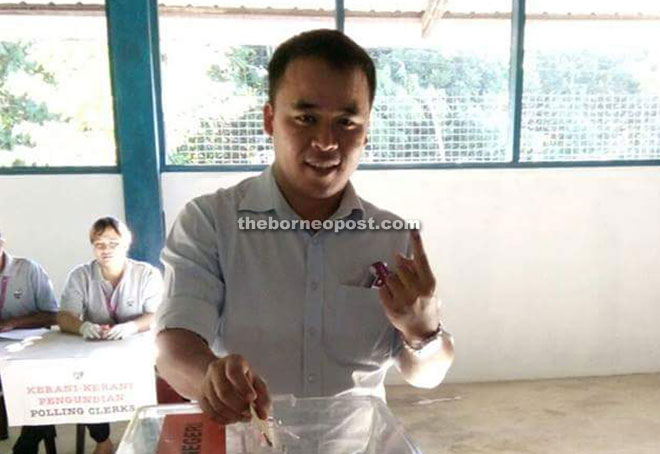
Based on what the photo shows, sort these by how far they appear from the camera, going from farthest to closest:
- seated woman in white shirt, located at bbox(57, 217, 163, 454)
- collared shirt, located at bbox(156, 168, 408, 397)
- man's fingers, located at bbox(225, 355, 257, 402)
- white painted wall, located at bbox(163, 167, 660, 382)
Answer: white painted wall, located at bbox(163, 167, 660, 382) → seated woman in white shirt, located at bbox(57, 217, 163, 454) → collared shirt, located at bbox(156, 168, 408, 397) → man's fingers, located at bbox(225, 355, 257, 402)

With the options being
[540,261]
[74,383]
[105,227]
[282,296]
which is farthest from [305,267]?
[540,261]

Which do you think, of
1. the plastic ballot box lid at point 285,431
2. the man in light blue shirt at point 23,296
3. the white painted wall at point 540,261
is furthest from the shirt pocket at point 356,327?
the white painted wall at point 540,261

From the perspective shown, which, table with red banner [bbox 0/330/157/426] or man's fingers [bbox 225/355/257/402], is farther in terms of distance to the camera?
table with red banner [bbox 0/330/157/426]

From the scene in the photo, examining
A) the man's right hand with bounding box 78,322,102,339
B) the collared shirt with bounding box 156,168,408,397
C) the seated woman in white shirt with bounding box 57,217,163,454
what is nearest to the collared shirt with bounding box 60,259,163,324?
the seated woman in white shirt with bounding box 57,217,163,454

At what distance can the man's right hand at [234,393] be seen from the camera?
658 millimetres

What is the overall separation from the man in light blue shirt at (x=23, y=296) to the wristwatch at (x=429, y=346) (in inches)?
104

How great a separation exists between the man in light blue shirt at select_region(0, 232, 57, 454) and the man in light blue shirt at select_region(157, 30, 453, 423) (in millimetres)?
2395

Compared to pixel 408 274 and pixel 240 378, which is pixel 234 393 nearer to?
pixel 240 378

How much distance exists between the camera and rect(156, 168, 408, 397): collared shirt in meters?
0.98

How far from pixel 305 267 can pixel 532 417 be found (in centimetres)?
273

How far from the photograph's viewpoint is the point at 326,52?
914mm

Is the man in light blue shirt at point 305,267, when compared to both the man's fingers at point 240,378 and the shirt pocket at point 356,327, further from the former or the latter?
the man's fingers at point 240,378

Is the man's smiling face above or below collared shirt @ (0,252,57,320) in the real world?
above

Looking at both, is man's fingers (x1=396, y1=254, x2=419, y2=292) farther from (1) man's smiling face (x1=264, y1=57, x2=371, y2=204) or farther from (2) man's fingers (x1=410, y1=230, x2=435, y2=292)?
(1) man's smiling face (x1=264, y1=57, x2=371, y2=204)
